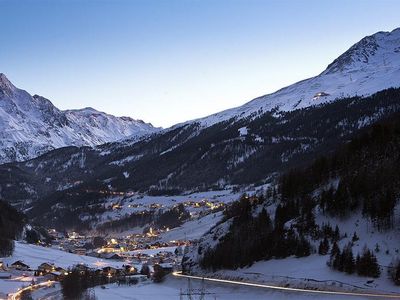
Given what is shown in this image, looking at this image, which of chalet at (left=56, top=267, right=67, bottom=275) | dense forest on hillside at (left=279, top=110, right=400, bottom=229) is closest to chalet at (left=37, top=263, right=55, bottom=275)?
chalet at (left=56, top=267, right=67, bottom=275)

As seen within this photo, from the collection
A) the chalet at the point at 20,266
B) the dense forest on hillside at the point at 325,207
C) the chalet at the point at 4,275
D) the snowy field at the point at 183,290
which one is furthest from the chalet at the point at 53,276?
the dense forest on hillside at the point at 325,207

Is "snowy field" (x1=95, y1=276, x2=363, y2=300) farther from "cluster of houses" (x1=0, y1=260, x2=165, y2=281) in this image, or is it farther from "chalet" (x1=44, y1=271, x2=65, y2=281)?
"cluster of houses" (x1=0, y1=260, x2=165, y2=281)

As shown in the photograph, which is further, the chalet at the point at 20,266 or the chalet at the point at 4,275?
the chalet at the point at 20,266

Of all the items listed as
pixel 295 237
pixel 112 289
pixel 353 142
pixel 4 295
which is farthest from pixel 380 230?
pixel 4 295

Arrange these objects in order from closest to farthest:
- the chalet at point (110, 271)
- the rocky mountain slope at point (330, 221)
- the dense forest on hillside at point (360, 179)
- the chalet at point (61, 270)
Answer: the rocky mountain slope at point (330, 221), the dense forest on hillside at point (360, 179), the chalet at point (110, 271), the chalet at point (61, 270)

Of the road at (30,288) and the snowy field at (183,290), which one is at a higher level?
the snowy field at (183,290)

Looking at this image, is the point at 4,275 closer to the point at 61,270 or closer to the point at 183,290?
the point at 61,270

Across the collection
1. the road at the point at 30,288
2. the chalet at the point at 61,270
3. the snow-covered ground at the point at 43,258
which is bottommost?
the road at the point at 30,288

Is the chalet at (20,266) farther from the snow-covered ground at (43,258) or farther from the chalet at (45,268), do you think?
the chalet at (45,268)
